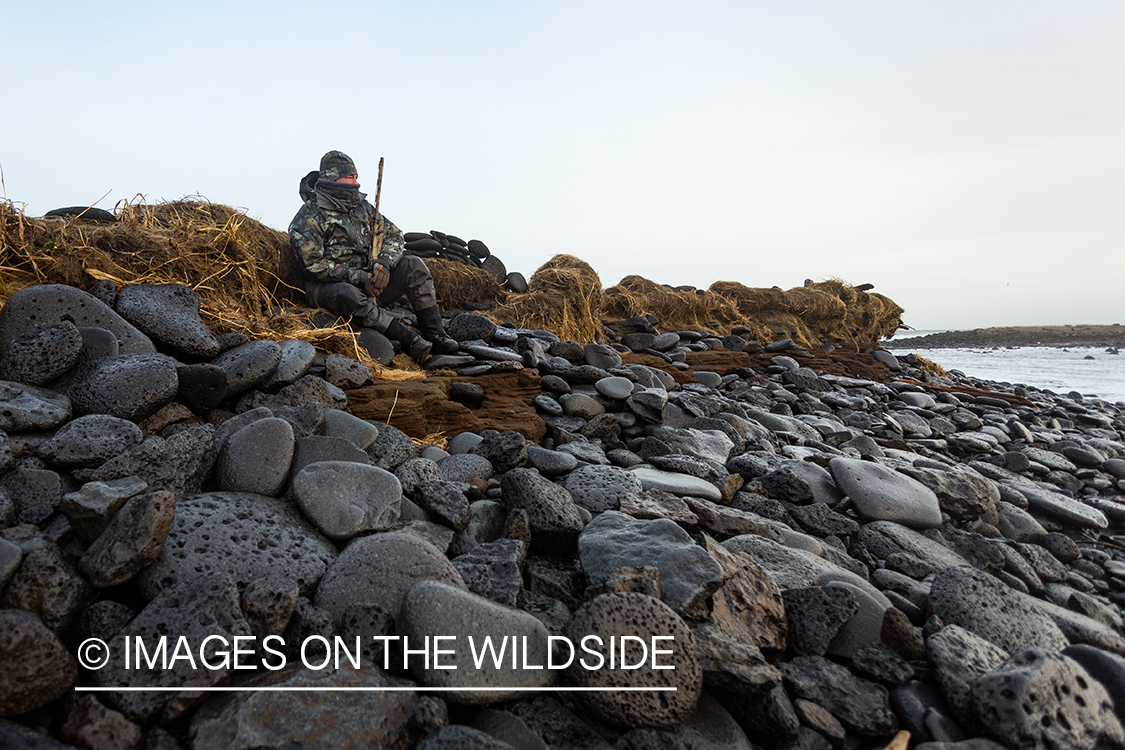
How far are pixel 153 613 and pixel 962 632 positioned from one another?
2.91 m

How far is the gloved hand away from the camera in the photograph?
607 cm

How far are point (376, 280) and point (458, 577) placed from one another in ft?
15.1

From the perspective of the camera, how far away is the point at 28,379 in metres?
2.80

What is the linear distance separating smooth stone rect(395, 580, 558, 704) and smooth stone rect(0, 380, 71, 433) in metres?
1.95

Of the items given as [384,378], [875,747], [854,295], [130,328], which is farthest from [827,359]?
[130,328]

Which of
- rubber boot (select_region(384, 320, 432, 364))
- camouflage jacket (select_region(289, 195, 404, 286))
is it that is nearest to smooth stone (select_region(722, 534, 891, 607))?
rubber boot (select_region(384, 320, 432, 364))

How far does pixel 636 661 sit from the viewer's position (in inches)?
72.5

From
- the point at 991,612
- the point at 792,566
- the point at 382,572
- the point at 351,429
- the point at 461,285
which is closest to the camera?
the point at 382,572

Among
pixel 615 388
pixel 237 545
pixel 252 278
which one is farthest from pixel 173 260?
pixel 615 388

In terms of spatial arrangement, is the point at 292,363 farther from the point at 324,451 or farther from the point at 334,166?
the point at 334,166

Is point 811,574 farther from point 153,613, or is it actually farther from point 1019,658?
point 153,613

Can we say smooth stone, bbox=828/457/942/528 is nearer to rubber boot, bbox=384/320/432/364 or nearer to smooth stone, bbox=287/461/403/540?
smooth stone, bbox=287/461/403/540

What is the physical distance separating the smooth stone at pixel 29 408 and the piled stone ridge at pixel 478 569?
0.05 feet

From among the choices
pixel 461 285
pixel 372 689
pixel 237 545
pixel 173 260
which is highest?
pixel 461 285
